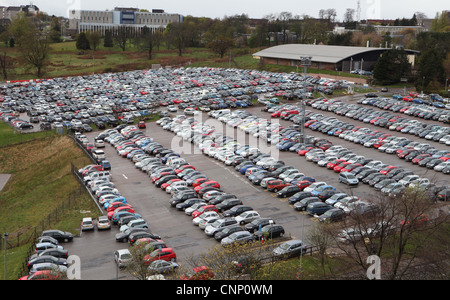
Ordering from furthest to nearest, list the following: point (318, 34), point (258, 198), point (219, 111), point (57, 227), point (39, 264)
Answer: point (318, 34) → point (219, 111) → point (258, 198) → point (57, 227) → point (39, 264)

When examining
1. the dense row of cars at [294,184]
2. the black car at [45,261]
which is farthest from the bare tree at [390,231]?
the black car at [45,261]

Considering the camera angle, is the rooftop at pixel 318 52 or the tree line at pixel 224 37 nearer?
the rooftop at pixel 318 52

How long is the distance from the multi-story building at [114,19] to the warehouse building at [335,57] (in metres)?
83.7

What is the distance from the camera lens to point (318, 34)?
12681 centimetres

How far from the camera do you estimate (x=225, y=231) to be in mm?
27641

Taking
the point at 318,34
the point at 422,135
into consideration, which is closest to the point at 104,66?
the point at 318,34

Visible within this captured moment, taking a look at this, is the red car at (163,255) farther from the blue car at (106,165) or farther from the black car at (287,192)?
the blue car at (106,165)

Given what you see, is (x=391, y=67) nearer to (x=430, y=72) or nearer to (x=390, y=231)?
(x=430, y=72)

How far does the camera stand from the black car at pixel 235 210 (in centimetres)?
3070

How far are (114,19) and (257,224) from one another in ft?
545

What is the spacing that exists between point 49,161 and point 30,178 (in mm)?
3275

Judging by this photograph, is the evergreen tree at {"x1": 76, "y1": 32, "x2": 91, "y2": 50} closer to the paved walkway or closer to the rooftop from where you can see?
the rooftop

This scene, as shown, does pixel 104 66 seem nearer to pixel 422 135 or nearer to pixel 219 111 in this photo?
pixel 219 111

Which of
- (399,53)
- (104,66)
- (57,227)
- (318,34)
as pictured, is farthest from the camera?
(318,34)
